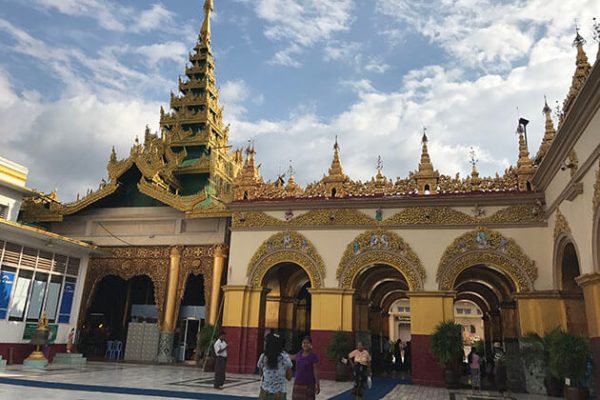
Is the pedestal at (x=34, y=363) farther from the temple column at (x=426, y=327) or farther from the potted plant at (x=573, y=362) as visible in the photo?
the potted plant at (x=573, y=362)

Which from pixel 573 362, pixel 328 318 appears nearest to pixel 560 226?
pixel 573 362

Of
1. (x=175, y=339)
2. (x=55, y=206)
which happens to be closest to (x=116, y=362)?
(x=175, y=339)

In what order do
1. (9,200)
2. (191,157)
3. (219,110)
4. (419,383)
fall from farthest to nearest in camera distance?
(219,110) → (191,157) → (9,200) → (419,383)

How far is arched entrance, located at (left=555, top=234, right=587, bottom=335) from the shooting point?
1055 centimetres

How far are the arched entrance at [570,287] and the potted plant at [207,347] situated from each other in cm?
887

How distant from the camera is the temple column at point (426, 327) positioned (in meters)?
11.4

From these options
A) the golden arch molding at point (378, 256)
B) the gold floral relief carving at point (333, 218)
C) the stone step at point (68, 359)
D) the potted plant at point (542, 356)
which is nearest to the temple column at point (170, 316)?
the stone step at point (68, 359)

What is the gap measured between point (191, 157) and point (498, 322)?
1405 centimetres

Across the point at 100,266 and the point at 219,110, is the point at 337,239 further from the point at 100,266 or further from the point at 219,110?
the point at 219,110

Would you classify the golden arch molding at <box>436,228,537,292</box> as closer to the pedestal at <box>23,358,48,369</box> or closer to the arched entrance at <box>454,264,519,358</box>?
the arched entrance at <box>454,264,519,358</box>

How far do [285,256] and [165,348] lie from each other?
5.42 m

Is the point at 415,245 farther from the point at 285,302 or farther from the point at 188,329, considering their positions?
the point at 188,329

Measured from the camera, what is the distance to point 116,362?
15664mm

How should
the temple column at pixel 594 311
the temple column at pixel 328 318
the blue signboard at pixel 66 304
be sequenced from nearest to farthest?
the temple column at pixel 594 311, the temple column at pixel 328 318, the blue signboard at pixel 66 304
